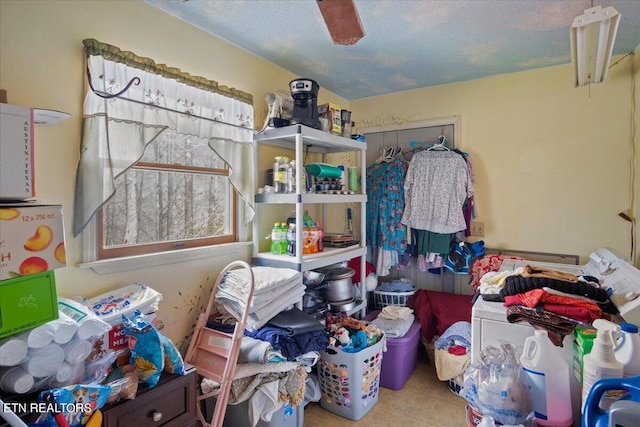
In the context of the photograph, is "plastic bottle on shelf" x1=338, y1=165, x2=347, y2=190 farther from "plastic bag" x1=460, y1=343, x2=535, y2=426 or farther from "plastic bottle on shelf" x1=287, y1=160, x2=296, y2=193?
"plastic bag" x1=460, y1=343, x2=535, y2=426

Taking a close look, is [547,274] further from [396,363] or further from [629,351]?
[396,363]

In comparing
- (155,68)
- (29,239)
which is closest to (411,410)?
(29,239)

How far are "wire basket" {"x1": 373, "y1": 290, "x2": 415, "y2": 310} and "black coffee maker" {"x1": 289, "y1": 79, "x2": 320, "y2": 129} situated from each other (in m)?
1.69

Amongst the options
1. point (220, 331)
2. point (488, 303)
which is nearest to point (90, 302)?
point (220, 331)

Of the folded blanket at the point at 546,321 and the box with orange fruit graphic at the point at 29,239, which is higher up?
the box with orange fruit graphic at the point at 29,239

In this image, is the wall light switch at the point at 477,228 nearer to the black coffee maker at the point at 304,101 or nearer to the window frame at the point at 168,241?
the black coffee maker at the point at 304,101

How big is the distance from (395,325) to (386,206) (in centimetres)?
106

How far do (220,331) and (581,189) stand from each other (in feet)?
9.15

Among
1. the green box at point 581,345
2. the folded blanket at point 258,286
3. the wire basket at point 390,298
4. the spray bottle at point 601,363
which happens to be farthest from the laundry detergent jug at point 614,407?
the wire basket at point 390,298

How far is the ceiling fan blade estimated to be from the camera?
3.30 feet

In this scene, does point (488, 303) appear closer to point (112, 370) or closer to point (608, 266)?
point (608, 266)

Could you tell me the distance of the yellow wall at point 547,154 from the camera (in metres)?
2.46

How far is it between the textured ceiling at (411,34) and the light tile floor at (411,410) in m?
2.43

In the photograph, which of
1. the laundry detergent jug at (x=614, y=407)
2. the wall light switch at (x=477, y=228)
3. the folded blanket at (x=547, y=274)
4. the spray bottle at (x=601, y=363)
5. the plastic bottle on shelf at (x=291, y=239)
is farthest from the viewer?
the wall light switch at (x=477, y=228)
